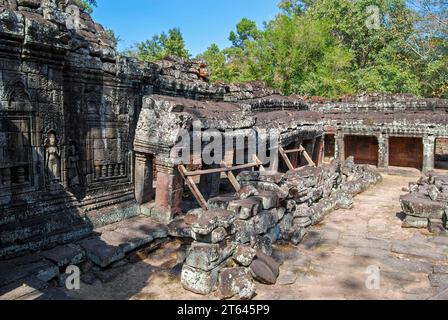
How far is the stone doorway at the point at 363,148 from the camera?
60.0 feet

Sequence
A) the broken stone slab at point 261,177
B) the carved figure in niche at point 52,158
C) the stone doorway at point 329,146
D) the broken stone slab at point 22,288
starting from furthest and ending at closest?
the stone doorway at point 329,146, the broken stone slab at point 261,177, the carved figure in niche at point 52,158, the broken stone slab at point 22,288

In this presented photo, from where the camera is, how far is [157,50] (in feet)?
104

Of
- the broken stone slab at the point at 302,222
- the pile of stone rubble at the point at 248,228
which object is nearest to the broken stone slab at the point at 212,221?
the pile of stone rubble at the point at 248,228

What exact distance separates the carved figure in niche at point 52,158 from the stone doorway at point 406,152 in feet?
54.0

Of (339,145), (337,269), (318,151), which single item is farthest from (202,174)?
(339,145)

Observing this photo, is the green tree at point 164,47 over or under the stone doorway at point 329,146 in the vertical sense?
over

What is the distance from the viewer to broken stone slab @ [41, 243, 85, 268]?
5.26 m

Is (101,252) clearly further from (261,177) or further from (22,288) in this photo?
(261,177)

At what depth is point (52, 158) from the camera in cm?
607

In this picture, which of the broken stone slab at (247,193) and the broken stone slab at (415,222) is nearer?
the broken stone slab at (247,193)

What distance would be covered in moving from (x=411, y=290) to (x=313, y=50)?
72.9 ft

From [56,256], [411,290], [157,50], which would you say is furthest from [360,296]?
[157,50]

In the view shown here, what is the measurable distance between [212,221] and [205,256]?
481mm

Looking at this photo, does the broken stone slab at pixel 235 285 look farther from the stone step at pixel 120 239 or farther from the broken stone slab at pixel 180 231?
the stone step at pixel 120 239
